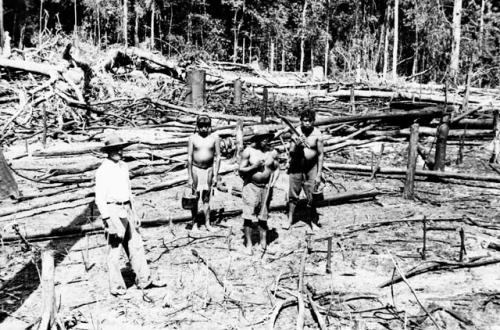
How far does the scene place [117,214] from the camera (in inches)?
196

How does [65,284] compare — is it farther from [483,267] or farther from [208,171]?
[483,267]

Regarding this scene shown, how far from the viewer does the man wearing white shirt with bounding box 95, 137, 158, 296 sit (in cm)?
494

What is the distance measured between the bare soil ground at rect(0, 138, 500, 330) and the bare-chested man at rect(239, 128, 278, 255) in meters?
0.47

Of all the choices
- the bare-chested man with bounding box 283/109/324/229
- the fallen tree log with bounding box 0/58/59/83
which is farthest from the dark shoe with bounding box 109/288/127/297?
the fallen tree log with bounding box 0/58/59/83

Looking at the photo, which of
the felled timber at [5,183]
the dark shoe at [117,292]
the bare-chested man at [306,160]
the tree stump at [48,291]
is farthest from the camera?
the bare-chested man at [306,160]

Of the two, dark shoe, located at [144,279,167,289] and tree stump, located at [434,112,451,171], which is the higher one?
tree stump, located at [434,112,451,171]

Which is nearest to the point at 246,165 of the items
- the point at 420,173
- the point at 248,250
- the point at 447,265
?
the point at 248,250

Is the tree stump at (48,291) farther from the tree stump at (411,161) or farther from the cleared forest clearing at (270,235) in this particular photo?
the tree stump at (411,161)

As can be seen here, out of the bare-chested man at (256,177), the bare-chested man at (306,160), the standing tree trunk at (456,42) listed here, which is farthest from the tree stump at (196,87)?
the standing tree trunk at (456,42)

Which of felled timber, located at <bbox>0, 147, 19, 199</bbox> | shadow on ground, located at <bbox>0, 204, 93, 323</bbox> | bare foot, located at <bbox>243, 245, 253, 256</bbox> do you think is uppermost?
felled timber, located at <bbox>0, 147, 19, 199</bbox>

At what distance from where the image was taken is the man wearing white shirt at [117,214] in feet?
16.2

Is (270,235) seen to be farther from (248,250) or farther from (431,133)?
(431,133)

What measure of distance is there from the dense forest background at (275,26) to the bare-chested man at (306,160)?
96.2ft

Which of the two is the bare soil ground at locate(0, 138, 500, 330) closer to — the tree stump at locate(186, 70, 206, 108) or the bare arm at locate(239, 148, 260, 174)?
the bare arm at locate(239, 148, 260, 174)
